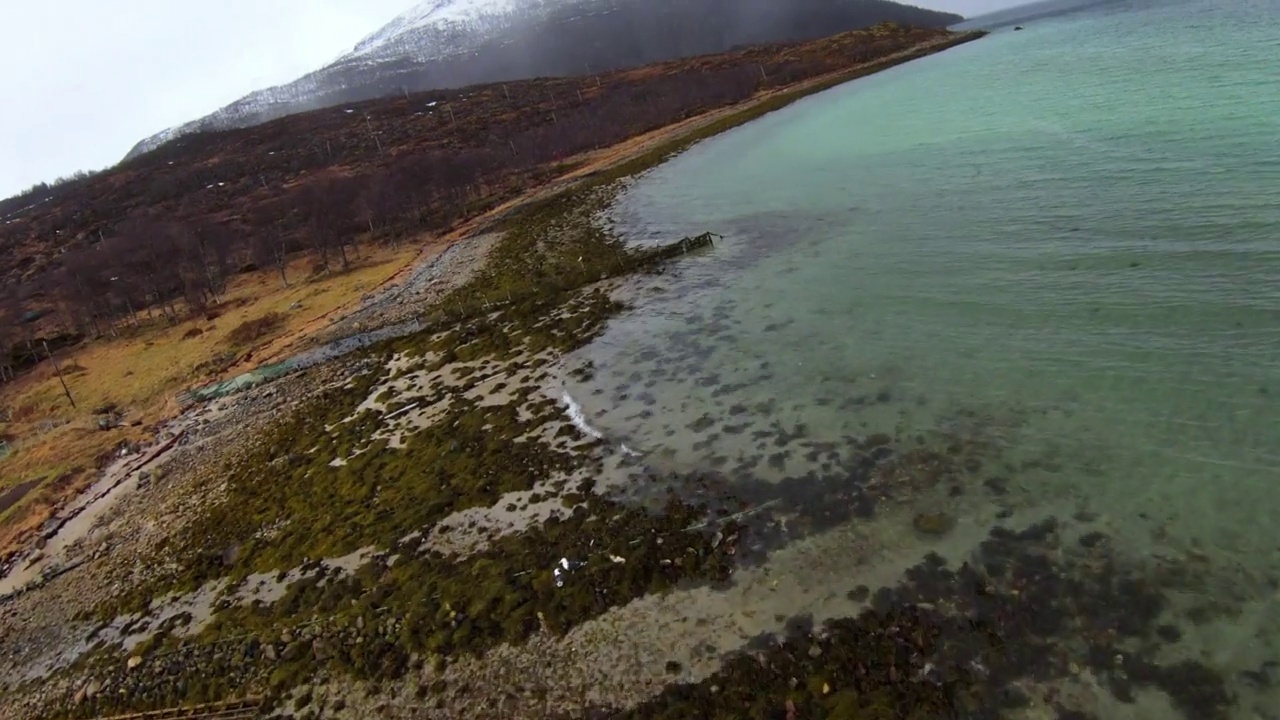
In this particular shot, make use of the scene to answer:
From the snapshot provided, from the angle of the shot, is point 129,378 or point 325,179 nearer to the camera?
point 129,378

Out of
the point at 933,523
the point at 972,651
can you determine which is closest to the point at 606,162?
the point at 933,523

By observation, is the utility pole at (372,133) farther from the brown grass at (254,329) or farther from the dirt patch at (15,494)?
the dirt patch at (15,494)

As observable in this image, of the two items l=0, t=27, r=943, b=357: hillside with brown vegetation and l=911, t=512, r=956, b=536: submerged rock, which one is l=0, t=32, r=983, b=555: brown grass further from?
l=911, t=512, r=956, b=536: submerged rock

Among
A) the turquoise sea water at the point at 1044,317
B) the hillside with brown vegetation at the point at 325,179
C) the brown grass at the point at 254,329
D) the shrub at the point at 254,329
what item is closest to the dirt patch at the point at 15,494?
the brown grass at the point at 254,329

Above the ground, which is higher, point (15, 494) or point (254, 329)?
point (254, 329)

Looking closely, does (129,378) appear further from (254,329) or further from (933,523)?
(933,523)

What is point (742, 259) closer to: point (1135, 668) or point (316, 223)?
point (1135, 668)

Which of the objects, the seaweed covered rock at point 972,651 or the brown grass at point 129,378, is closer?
the seaweed covered rock at point 972,651

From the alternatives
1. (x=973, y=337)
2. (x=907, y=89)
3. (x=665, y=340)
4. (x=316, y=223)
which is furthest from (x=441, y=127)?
(x=973, y=337)
